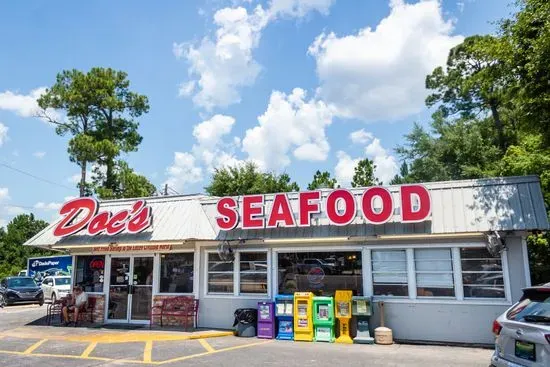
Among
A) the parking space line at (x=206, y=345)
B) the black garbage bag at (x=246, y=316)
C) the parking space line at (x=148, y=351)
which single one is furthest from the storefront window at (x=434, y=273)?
the parking space line at (x=148, y=351)

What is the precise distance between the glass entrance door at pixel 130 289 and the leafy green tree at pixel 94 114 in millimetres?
20211

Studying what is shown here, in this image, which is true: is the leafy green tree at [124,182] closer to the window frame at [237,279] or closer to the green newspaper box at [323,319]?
the window frame at [237,279]

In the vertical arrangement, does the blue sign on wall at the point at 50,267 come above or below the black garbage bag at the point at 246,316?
above

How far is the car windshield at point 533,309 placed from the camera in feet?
17.3

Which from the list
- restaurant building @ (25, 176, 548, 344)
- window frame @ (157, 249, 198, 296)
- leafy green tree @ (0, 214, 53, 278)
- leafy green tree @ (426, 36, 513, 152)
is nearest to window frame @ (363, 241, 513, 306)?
restaurant building @ (25, 176, 548, 344)

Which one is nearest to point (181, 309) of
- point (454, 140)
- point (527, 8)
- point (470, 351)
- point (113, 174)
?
point (470, 351)

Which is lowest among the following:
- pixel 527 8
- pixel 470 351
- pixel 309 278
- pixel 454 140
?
pixel 470 351

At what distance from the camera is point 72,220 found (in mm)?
15164

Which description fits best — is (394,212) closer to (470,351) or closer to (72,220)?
(470,351)

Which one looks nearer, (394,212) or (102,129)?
(394,212)

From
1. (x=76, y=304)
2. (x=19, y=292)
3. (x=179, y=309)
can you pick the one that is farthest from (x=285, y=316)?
(x=19, y=292)

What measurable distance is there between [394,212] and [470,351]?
147 inches

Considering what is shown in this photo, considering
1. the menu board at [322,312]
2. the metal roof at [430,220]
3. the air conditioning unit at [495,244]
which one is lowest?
the menu board at [322,312]

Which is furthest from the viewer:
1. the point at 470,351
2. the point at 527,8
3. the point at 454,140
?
the point at 454,140
